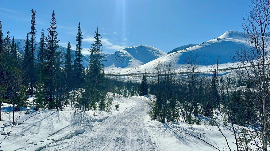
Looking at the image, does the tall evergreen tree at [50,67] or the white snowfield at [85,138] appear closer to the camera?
the white snowfield at [85,138]

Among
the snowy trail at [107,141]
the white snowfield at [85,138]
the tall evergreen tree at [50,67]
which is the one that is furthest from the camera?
the tall evergreen tree at [50,67]

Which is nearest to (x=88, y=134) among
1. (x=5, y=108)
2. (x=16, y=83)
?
(x=16, y=83)

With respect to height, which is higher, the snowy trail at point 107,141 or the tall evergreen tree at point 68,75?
the tall evergreen tree at point 68,75

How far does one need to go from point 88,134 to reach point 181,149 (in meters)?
6.74

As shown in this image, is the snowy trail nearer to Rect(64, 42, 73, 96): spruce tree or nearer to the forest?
the forest

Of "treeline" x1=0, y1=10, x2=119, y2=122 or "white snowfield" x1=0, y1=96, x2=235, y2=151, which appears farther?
"treeline" x1=0, y1=10, x2=119, y2=122

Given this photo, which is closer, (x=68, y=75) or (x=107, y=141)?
(x=107, y=141)

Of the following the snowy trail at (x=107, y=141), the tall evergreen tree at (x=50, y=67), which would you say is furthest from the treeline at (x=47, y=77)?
the snowy trail at (x=107, y=141)

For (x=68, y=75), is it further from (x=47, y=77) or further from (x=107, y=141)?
(x=107, y=141)

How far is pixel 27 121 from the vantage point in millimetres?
13914

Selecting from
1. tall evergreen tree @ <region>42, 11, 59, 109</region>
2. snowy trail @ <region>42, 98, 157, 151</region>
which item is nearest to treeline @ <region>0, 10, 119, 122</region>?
tall evergreen tree @ <region>42, 11, 59, 109</region>

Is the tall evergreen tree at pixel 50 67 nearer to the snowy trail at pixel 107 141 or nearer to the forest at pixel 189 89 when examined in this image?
the forest at pixel 189 89

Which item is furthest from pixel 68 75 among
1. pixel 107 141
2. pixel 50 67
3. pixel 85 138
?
pixel 107 141

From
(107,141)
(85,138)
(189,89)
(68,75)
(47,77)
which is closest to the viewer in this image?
(107,141)
